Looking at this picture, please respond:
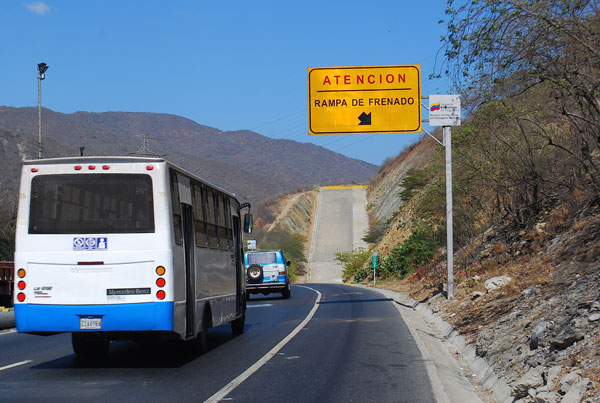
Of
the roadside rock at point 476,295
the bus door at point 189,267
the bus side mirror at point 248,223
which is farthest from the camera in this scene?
the roadside rock at point 476,295

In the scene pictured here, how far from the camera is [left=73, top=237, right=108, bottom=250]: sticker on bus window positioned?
10625 mm

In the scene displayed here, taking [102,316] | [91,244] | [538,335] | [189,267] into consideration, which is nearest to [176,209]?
[189,267]

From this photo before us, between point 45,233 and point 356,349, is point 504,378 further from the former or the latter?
point 45,233

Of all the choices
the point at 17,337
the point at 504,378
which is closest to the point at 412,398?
the point at 504,378

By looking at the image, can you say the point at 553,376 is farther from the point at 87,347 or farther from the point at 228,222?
the point at 228,222

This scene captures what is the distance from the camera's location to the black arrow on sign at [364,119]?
22109mm

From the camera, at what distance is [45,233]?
35.2ft

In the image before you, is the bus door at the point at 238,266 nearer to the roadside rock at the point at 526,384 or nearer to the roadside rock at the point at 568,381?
the roadside rock at the point at 526,384

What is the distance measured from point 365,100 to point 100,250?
13.2 m

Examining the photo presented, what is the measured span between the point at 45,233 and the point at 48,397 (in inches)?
116

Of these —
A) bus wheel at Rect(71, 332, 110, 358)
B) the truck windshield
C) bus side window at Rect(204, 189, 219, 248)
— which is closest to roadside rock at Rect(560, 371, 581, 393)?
bus side window at Rect(204, 189, 219, 248)

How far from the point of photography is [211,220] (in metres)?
13.6

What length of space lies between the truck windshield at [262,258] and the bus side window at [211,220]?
1716cm

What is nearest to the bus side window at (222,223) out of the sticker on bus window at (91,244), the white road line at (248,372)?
the white road line at (248,372)
